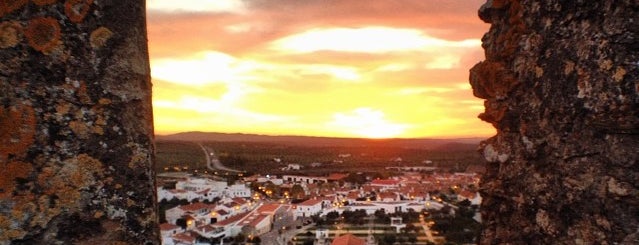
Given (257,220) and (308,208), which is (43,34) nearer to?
(257,220)

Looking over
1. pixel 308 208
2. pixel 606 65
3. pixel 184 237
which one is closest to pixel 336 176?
pixel 308 208

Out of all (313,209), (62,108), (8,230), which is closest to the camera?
(8,230)

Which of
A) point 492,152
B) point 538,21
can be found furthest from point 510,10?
point 492,152

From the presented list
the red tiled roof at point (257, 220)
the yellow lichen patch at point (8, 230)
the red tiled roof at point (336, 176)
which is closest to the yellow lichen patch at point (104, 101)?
the yellow lichen patch at point (8, 230)

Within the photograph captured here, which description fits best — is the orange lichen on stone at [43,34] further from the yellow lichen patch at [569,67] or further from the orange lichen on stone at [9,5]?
the yellow lichen patch at [569,67]

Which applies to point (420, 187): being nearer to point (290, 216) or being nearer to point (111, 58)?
point (290, 216)
